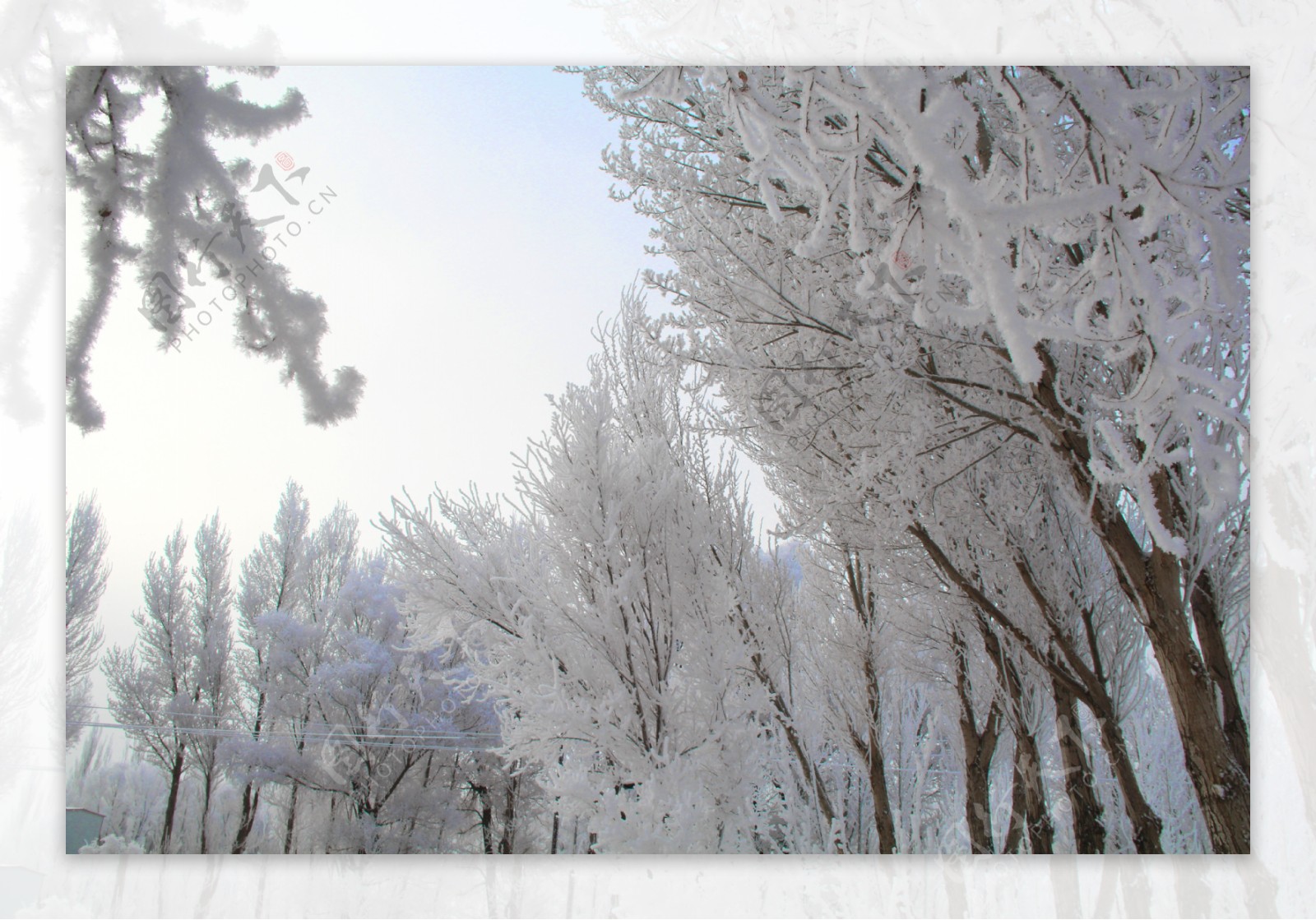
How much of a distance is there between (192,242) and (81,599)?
1.00m

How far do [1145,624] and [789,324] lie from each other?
1090 millimetres

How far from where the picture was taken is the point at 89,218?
2.28 m

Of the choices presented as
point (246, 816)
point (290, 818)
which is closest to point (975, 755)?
point (290, 818)

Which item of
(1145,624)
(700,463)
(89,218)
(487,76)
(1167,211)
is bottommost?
(1145,624)

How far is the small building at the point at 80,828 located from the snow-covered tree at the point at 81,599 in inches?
7.0

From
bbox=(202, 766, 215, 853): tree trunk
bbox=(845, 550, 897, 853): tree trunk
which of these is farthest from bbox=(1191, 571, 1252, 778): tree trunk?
bbox=(202, 766, 215, 853): tree trunk

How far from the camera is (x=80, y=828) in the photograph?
7.15 ft

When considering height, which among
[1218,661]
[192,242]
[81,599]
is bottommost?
[1218,661]

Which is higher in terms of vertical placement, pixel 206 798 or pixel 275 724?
pixel 275 724

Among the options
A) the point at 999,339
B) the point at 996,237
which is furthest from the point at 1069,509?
the point at 996,237

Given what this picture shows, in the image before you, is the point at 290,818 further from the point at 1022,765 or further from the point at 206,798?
the point at 1022,765

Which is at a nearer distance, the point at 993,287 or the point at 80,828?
the point at 993,287

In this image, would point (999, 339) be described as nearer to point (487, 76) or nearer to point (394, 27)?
point (487, 76)

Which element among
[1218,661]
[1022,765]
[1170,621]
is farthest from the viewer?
[1022,765]
